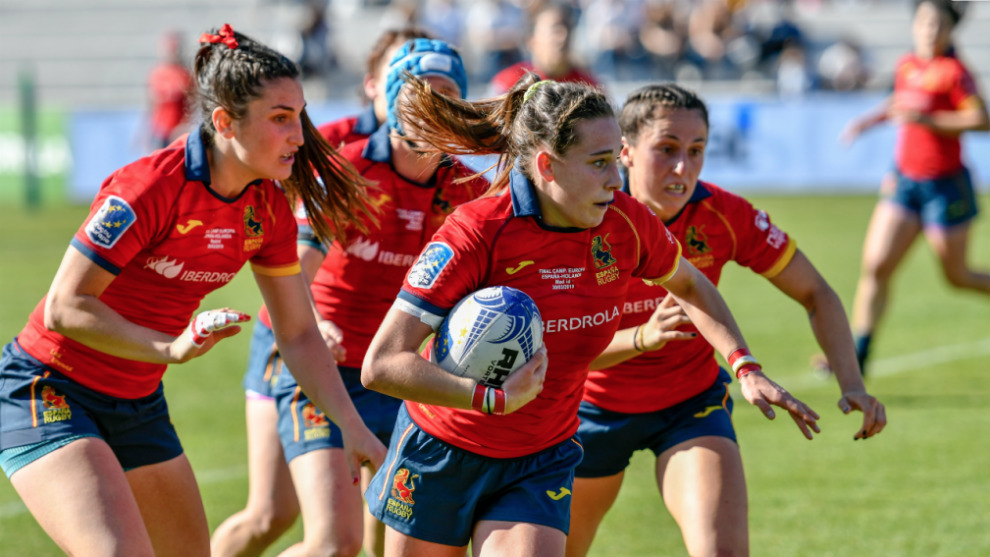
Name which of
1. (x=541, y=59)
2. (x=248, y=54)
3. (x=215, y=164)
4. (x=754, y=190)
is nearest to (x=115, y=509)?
(x=215, y=164)

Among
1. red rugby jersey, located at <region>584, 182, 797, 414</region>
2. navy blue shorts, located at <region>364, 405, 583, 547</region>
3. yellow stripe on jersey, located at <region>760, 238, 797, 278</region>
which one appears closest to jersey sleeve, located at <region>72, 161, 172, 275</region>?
navy blue shorts, located at <region>364, 405, 583, 547</region>

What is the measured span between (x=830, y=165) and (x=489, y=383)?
16.7 meters

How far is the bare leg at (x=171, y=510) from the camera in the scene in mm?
4137

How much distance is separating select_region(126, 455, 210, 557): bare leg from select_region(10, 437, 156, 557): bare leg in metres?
0.37

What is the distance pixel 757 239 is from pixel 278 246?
1.82 m

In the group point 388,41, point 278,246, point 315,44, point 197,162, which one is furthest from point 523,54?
point 197,162

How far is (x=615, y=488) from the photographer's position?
183 inches

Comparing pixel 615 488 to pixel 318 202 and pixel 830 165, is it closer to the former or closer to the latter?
pixel 318 202

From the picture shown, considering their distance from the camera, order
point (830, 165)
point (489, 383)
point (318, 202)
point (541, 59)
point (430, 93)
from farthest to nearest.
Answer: point (830, 165)
point (541, 59)
point (318, 202)
point (430, 93)
point (489, 383)

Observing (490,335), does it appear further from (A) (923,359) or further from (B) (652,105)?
(A) (923,359)

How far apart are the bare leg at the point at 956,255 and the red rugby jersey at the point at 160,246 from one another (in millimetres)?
6244

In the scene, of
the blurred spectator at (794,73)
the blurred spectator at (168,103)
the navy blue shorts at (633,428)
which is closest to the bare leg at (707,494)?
the navy blue shorts at (633,428)

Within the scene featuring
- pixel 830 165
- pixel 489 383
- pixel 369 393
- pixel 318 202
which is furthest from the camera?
pixel 830 165

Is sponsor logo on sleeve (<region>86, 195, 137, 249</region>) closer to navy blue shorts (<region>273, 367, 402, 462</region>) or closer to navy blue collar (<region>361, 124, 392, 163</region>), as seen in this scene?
navy blue shorts (<region>273, 367, 402, 462</region>)
